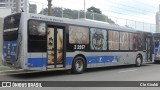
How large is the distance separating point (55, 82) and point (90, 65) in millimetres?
5070

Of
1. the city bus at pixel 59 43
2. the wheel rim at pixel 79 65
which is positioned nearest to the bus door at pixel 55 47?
the city bus at pixel 59 43

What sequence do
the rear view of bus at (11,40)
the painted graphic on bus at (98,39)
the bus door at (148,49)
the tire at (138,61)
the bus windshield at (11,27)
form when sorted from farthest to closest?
1. the bus door at (148,49)
2. the tire at (138,61)
3. the painted graphic on bus at (98,39)
4. the bus windshield at (11,27)
5. the rear view of bus at (11,40)

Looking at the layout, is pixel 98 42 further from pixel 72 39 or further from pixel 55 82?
pixel 55 82

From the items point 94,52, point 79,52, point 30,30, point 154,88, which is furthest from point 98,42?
point 154,88

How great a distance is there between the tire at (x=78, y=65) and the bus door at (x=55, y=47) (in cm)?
90

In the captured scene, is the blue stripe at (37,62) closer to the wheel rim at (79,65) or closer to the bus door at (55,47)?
the bus door at (55,47)

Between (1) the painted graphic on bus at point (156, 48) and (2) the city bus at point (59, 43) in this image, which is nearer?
(2) the city bus at point (59, 43)

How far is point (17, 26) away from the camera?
1434 cm

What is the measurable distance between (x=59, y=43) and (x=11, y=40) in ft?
8.39

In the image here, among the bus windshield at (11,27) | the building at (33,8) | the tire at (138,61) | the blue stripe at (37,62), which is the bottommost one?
the tire at (138,61)

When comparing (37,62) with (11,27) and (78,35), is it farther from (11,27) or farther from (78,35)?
(78,35)

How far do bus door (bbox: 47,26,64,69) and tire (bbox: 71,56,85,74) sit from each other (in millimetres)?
899

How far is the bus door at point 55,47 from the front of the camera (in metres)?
15.2

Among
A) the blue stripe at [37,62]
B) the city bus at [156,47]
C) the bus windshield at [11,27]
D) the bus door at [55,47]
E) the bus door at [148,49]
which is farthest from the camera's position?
the city bus at [156,47]
